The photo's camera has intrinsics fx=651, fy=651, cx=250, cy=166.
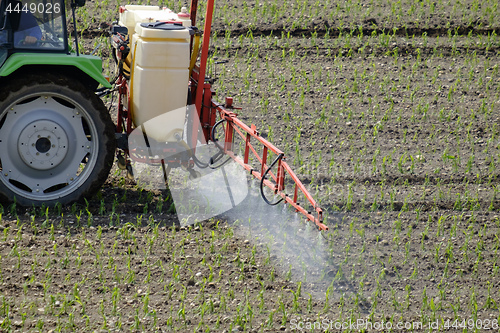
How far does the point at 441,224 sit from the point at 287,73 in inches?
148

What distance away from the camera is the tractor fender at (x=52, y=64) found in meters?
4.84

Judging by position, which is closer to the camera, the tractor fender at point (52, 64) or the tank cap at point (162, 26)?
the tractor fender at point (52, 64)

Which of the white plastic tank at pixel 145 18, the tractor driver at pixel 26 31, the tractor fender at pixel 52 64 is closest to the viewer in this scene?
the tractor fender at pixel 52 64

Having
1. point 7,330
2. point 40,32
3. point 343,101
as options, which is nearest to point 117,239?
point 7,330

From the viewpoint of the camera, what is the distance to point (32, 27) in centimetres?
500

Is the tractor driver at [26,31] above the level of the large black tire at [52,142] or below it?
above

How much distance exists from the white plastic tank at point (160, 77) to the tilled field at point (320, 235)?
0.70 m

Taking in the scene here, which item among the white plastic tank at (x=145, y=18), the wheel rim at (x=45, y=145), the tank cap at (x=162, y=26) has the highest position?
the tank cap at (x=162, y=26)

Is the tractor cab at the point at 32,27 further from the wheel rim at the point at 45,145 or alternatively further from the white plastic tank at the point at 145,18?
the white plastic tank at the point at 145,18

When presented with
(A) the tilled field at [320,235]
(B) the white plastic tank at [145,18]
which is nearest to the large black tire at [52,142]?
(A) the tilled field at [320,235]

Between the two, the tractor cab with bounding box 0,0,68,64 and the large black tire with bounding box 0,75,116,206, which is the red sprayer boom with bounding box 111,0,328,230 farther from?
the tractor cab with bounding box 0,0,68,64

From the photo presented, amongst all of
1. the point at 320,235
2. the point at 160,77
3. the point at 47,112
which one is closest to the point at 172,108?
the point at 160,77

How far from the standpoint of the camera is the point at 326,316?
4.29 m

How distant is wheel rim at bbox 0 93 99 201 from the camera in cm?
514
